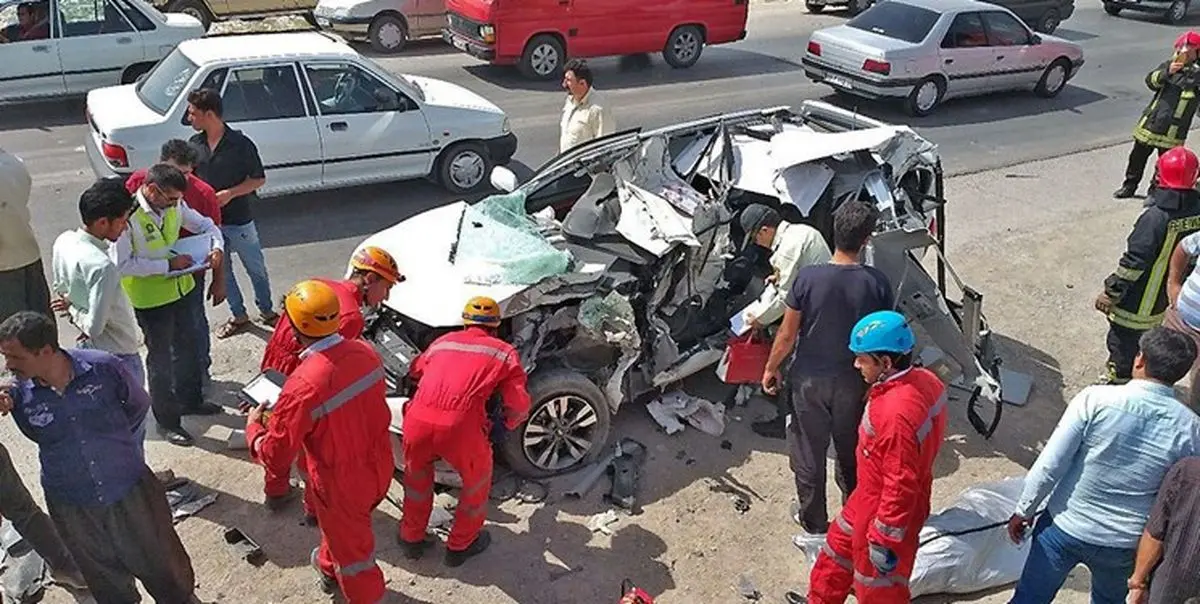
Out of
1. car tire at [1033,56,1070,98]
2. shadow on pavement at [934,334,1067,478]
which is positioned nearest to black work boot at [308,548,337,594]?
shadow on pavement at [934,334,1067,478]

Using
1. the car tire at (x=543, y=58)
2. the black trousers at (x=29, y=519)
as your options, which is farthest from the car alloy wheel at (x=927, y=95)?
the black trousers at (x=29, y=519)

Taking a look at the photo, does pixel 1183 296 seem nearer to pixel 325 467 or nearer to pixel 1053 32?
pixel 325 467

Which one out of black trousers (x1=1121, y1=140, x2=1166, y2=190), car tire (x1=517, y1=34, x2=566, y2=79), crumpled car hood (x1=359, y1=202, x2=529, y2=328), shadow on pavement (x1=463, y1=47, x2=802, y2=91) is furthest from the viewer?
shadow on pavement (x1=463, y1=47, x2=802, y2=91)

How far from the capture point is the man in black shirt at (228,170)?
6.83 meters

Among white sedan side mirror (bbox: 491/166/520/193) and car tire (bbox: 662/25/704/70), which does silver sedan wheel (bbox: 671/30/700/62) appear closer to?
car tire (bbox: 662/25/704/70)

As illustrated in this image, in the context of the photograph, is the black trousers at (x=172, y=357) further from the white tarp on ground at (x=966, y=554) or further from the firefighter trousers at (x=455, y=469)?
the white tarp on ground at (x=966, y=554)

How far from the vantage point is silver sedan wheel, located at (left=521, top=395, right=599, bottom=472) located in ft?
18.7

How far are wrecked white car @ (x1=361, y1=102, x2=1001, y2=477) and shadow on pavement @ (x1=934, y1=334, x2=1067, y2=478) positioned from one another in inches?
5.4

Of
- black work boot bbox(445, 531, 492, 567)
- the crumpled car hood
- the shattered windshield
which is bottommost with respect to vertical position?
black work boot bbox(445, 531, 492, 567)

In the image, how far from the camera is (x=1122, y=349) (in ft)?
22.0

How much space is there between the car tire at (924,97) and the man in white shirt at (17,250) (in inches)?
439

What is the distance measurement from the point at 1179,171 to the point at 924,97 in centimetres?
812

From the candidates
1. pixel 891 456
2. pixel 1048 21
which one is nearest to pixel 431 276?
pixel 891 456

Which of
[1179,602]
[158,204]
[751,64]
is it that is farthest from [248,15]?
[1179,602]
